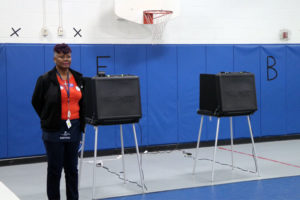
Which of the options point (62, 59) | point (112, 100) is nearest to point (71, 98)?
point (62, 59)

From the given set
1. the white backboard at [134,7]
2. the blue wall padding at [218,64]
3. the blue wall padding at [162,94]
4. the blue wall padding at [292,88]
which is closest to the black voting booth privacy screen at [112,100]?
the white backboard at [134,7]

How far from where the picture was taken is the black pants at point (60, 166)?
3891 millimetres

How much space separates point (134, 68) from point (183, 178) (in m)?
2.30

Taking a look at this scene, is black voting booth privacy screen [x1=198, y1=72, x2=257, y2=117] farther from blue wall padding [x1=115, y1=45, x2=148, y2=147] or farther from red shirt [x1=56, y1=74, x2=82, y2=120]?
red shirt [x1=56, y1=74, x2=82, y2=120]

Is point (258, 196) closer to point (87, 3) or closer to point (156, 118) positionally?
point (156, 118)

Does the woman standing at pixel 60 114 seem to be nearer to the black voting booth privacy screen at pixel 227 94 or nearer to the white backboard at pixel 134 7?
the black voting booth privacy screen at pixel 227 94

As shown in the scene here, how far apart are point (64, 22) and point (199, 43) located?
2339mm

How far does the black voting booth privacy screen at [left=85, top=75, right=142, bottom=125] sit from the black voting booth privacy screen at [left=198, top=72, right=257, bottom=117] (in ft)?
3.33

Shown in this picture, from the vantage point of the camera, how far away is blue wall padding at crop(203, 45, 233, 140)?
757cm

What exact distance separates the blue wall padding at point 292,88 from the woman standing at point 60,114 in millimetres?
5229

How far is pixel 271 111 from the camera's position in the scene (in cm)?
804

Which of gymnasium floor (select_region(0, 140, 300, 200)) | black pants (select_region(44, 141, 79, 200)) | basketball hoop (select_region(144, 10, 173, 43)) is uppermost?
basketball hoop (select_region(144, 10, 173, 43))

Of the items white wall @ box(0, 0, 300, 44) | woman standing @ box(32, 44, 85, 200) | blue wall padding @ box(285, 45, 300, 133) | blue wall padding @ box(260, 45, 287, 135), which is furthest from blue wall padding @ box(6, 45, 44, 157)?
A: blue wall padding @ box(285, 45, 300, 133)

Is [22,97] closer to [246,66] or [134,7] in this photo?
[134,7]
